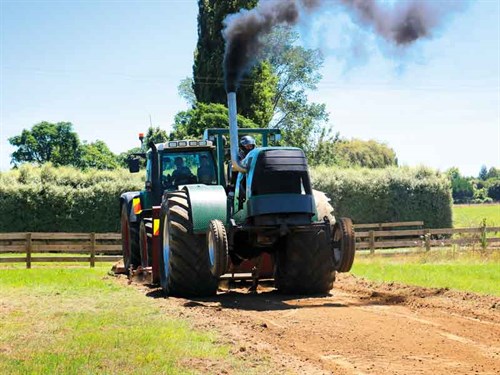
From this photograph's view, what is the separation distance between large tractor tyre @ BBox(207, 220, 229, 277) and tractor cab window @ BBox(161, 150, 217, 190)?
4040mm

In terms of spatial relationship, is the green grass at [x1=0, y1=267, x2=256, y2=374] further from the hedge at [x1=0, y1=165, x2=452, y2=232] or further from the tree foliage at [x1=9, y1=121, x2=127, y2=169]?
the tree foliage at [x1=9, y1=121, x2=127, y2=169]

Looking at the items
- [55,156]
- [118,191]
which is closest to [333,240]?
[118,191]

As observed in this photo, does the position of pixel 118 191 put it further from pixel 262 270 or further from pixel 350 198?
pixel 262 270

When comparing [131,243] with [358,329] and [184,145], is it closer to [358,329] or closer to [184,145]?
[184,145]

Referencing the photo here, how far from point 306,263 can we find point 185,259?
1.98 meters

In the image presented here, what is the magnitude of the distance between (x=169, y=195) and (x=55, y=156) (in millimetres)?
70299

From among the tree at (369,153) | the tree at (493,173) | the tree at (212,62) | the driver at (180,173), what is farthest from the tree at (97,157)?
the tree at (493,173)

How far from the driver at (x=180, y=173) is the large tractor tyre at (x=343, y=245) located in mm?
4500

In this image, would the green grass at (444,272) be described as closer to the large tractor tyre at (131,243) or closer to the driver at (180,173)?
the driver at (180,173)

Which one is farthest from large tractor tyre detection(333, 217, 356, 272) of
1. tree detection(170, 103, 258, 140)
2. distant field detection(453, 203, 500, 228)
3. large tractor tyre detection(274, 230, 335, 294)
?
distant field detection(453, 203, 500, 228)

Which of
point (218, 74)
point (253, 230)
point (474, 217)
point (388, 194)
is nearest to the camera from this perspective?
point (253, 230)

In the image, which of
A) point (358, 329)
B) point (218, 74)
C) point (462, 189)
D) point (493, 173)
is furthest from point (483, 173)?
point (358, 329)

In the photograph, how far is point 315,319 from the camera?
1012 centimetres

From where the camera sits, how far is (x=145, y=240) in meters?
15.9
